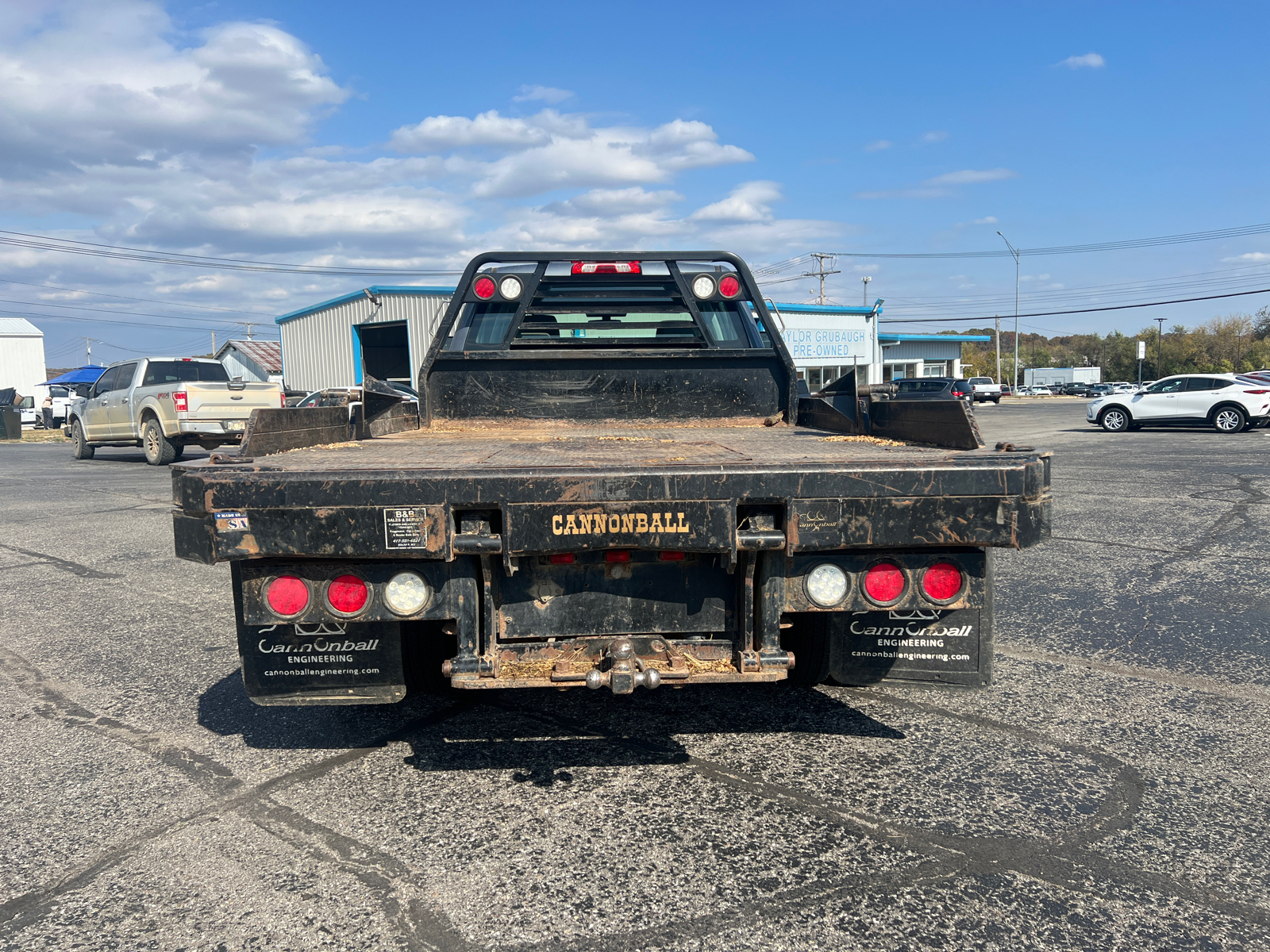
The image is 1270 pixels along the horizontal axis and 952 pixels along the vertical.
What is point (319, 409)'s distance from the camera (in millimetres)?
3986

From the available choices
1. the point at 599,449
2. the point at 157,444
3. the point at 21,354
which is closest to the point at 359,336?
the point at 157,444

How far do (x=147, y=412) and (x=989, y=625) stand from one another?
16813 millimetres

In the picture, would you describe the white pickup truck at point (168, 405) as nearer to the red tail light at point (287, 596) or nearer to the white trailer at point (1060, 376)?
the red tail light at point (287, 596)

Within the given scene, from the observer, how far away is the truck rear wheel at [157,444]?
16188 mm

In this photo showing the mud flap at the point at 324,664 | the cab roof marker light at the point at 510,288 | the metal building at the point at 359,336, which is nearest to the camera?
the mud flap at the point at 324,664

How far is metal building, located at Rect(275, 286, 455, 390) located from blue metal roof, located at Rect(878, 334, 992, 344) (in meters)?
33.9

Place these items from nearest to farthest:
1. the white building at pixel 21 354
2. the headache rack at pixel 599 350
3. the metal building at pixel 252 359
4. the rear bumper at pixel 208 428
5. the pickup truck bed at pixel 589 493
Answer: the pickup truck bed at pixel 589 493 < the headache rack at pixel 599 350 < the rear bumper at pixel 208 428 < the metal building at pixel 252 359 < the white building at pixel 21 354

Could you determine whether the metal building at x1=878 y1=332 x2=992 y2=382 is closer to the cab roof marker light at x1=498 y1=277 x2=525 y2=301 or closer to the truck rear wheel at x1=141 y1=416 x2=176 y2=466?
the truck rear wheel at x1=141 y1=416 x2=176 y2=466

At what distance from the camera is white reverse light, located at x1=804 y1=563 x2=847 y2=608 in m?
2.97

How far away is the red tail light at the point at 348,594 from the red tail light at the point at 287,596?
8 centimetres

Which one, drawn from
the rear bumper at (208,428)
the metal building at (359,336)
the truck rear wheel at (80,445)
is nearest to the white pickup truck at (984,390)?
the metal building at (359,336)

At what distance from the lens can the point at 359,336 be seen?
3338cm

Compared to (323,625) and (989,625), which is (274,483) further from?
(989,625)

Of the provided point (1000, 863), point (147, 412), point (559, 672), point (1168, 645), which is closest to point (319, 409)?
point (559, 672)
